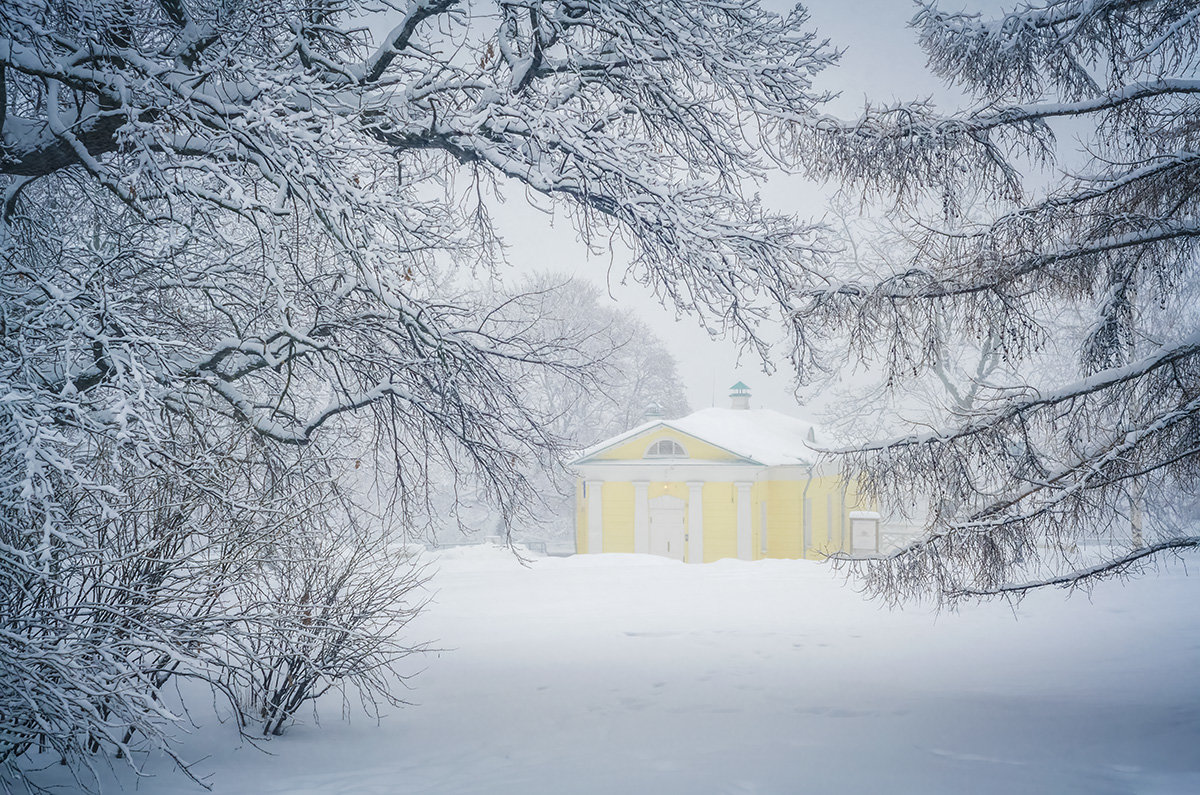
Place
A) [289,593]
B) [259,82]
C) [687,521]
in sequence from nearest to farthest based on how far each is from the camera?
[259,82], [289,593], [687,521]

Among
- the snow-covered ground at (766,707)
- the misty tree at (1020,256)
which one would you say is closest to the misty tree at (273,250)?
the snow-covered ground at (766,707)

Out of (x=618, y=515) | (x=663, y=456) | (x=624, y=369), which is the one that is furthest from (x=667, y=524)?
(x=624, y=369)

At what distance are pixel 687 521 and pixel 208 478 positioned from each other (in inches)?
785

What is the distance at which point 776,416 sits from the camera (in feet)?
104

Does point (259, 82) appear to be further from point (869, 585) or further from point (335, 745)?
point (869, 585)

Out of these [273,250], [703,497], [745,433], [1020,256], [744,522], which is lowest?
[744,522]

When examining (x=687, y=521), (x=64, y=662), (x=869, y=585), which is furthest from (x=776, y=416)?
(x=64, y=662)

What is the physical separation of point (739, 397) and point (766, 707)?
80.0ft

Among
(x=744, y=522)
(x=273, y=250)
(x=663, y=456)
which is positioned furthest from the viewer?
(x=663, y=456)

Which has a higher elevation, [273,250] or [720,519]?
[273,250]

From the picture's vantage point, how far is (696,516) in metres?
23.8

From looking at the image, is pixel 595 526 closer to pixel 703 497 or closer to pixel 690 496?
pixel 690 496

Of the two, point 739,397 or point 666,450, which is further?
point 739,397

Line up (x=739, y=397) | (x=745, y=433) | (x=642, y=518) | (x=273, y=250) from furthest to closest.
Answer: (x=739, y=397), (x=745, y=433), (x=642, y=518), (x=273, y=250)
